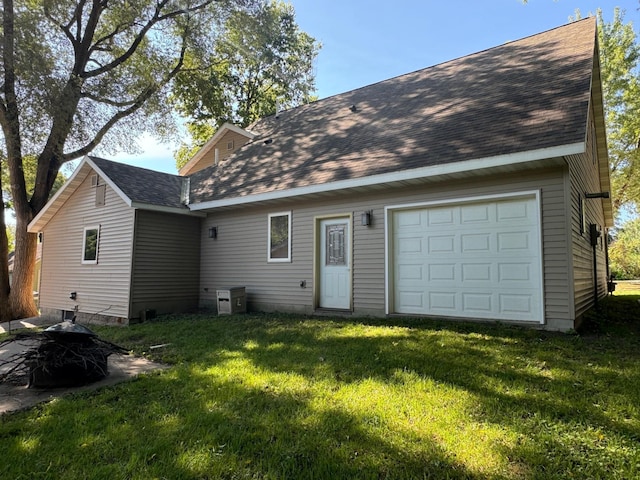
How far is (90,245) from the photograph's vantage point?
10.0 meters

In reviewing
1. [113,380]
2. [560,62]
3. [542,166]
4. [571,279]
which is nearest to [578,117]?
[542,166]

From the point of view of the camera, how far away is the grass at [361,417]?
7.61 ft

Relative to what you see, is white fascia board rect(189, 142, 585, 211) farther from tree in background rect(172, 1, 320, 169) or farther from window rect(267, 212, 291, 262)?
tree in background rect(172, 1, 320, 169)

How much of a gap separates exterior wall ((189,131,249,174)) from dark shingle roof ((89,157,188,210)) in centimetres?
399

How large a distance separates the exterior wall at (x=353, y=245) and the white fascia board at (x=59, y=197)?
3.50 meters

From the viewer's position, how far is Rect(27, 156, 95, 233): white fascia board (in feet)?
32.3

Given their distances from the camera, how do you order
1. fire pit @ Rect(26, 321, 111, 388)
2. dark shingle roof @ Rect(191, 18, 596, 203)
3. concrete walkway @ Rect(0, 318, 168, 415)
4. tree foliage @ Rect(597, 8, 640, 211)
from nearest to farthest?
concrete walkway @ Rect(0, 318, 168, 415) < fire pit @ Rect(26, 321, 111, 388) < dark shingle roof @ Rect(191, 18, 596, 203) < tree foliage @ Rect(597, 8, 640, 211)

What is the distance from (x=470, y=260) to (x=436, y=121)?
3075 millimetres

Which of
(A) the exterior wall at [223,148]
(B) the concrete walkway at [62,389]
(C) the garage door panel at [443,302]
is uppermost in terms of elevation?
(A) the exterior wall at [223,148]

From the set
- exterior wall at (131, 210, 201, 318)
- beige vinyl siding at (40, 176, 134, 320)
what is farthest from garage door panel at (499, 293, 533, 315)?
beige vinyl siding at (40, 176, 134, 320)

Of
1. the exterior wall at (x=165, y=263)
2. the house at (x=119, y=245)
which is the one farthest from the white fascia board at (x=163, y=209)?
the exterior wall at (x=165, y=263)

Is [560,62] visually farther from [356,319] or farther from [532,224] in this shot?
[356,319]

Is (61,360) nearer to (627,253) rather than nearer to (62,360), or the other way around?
(62,360)

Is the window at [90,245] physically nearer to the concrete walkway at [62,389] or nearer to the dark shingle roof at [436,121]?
the dark shingle roof at [436,121]
